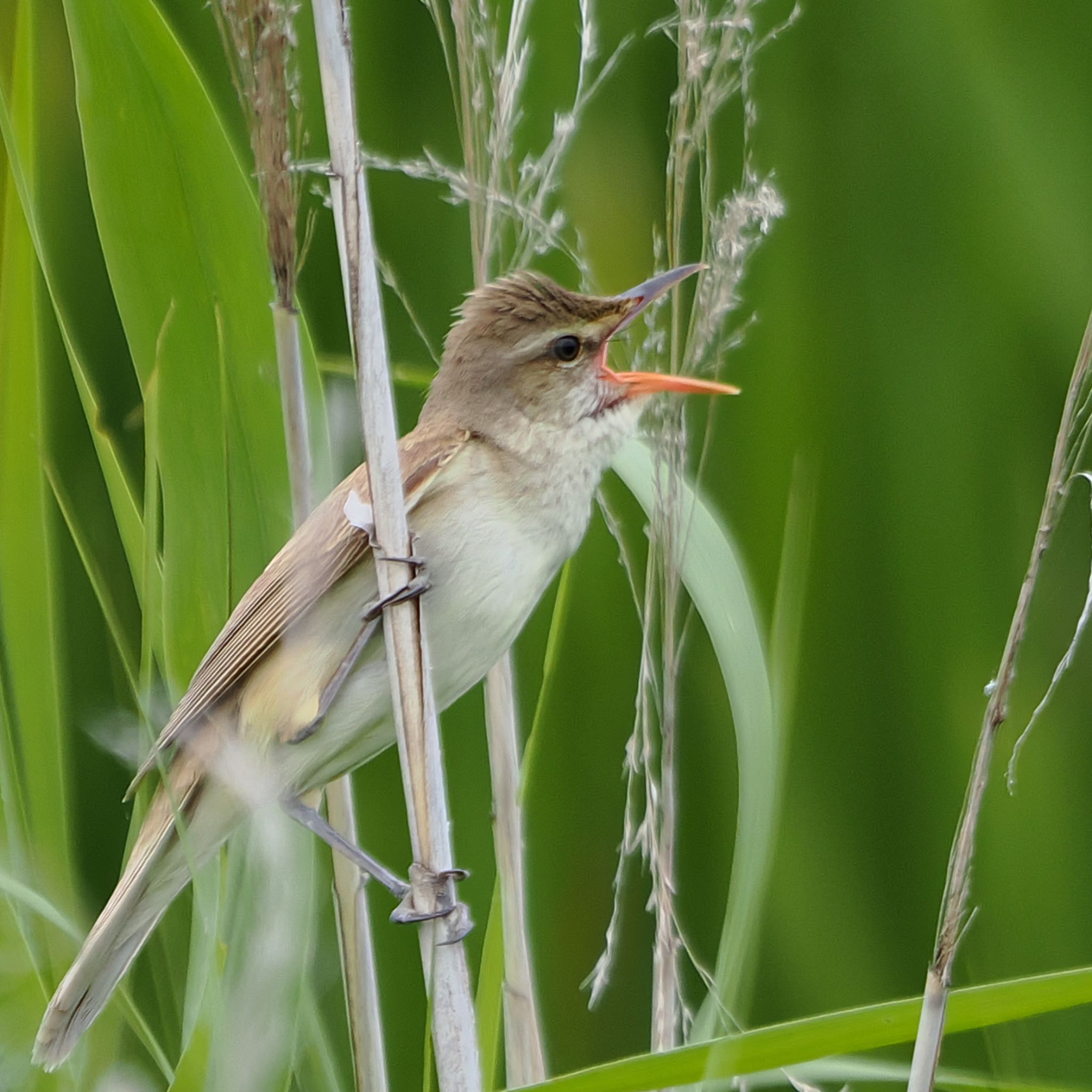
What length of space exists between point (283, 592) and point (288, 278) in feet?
1.35

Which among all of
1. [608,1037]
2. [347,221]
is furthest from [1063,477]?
[608,1037]

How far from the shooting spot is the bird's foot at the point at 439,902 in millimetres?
1397

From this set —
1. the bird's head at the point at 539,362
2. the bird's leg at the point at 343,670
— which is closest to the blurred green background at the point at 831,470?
the bird's head at the point at 539,362

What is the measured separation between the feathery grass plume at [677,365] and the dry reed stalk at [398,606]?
0.20m

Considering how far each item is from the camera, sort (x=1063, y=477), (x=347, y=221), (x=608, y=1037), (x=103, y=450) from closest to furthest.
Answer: (x=1063, y=477) < (x=347, y=221) < (x=103, y=450) < (x=608, y=1037)

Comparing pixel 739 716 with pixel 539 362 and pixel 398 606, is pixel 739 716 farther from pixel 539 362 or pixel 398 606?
pixel 539 362

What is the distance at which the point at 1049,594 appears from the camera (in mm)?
2225

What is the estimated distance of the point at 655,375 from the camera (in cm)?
176

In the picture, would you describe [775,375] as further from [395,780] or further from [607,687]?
[395,780]

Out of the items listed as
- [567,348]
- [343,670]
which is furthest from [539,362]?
[343,670]

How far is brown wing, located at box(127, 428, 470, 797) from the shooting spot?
1.64 m

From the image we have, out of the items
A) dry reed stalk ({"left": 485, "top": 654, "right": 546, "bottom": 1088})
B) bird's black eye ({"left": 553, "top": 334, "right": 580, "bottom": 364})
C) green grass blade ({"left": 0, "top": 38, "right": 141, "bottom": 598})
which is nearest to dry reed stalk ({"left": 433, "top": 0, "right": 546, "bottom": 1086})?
dry reed stalk ({"left": 485, "top": 654, "right": 546, "bottom": 1088})

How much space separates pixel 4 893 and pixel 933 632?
1.42 meters

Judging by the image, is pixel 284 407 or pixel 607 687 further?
pixel 607 687
